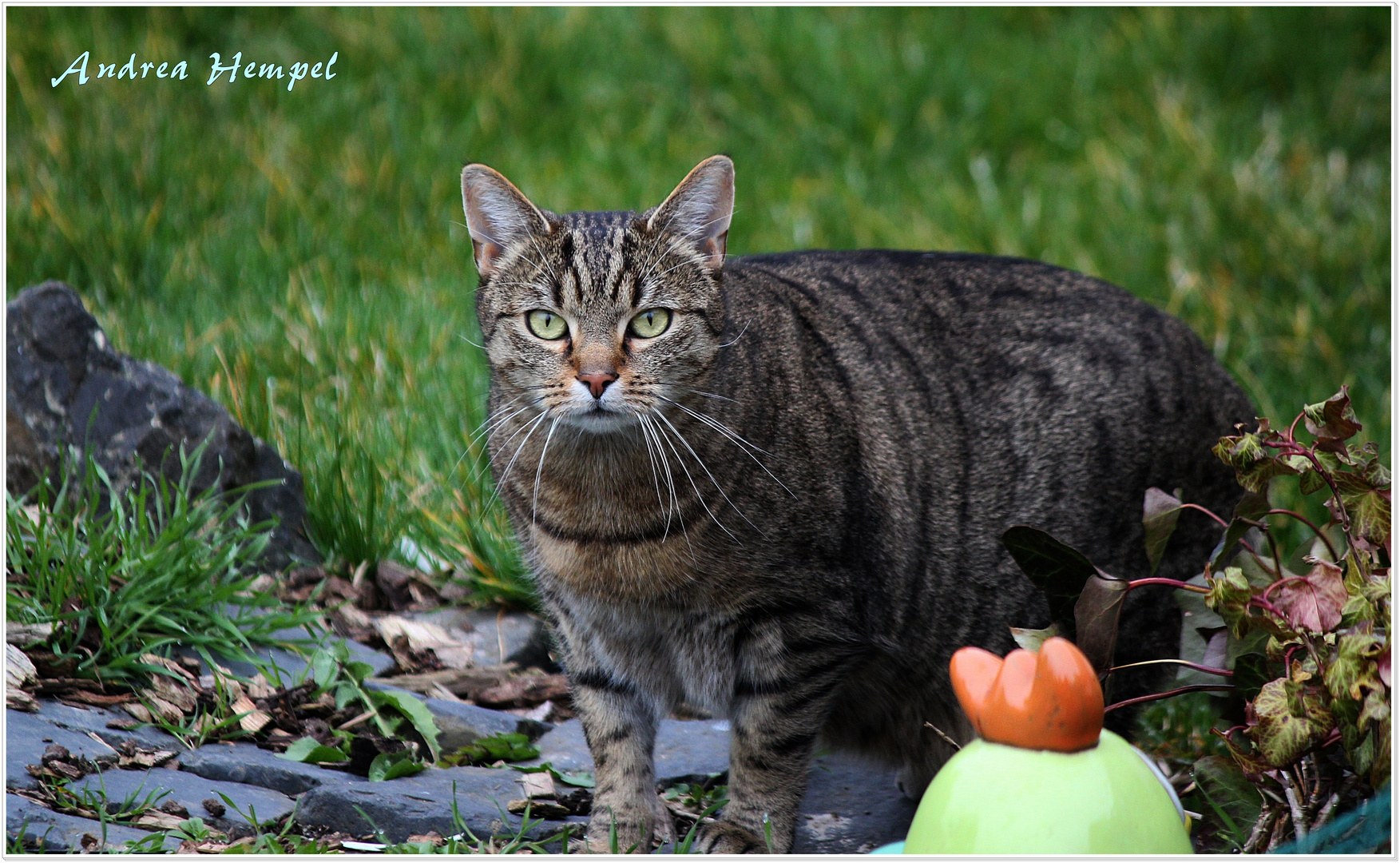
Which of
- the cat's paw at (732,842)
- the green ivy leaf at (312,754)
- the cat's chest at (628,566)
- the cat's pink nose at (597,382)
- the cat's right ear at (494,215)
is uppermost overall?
the cat's right ear at (494,215)

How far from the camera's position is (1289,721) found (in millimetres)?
2111

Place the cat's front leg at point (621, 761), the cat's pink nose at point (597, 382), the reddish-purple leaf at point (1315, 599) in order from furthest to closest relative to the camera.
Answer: the cat's front leg at point (621, 761)
the cat's pink nose at point (597, 382)
the reddish-purple leaf at point (1315, 599)

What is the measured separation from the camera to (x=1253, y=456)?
7.52 ft

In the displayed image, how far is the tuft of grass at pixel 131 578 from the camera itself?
2.90 m

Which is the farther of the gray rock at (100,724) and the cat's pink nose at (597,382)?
the gray rock at (100,724)

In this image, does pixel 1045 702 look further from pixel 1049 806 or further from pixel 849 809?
pixel 849 809

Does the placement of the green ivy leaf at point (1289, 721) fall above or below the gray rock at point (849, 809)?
above

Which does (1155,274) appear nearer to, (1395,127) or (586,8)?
(1395,127)

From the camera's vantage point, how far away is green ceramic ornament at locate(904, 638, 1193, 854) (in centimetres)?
188

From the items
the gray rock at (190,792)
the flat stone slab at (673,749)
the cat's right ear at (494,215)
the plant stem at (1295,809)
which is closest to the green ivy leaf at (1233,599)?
the plant stem at (1295,809)

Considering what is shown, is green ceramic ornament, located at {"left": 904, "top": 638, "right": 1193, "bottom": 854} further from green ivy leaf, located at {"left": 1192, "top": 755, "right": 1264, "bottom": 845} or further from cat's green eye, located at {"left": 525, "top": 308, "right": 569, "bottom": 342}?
cat's green eye, located at {"left": 525, "top": 308, "right": 569, "bottom": 342}

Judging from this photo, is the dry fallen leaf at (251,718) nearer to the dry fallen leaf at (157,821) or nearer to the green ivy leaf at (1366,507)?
the dry fallen leaf at (157,821)

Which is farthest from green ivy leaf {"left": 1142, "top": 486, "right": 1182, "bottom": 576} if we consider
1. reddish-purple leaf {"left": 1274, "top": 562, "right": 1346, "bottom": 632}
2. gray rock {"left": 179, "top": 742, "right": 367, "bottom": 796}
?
gray rock {"left": 179, "top": 742, "right": 367, "bottom": 796}

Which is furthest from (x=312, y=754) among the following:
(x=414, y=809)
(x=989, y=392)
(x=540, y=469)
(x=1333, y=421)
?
(x=1333, y=421)
